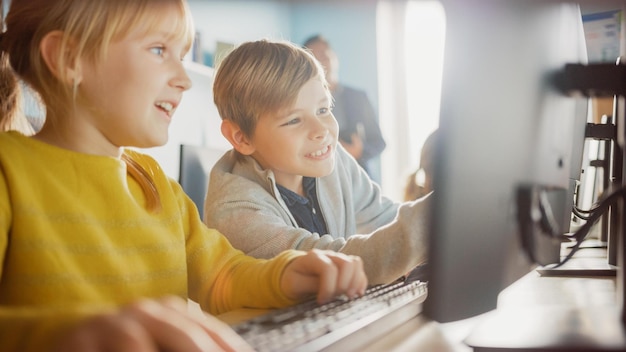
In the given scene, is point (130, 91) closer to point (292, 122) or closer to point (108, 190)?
point (108, 190)

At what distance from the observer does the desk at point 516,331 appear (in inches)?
15.2

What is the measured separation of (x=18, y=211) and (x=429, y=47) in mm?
1984

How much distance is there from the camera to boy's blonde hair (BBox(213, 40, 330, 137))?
788 millimetres

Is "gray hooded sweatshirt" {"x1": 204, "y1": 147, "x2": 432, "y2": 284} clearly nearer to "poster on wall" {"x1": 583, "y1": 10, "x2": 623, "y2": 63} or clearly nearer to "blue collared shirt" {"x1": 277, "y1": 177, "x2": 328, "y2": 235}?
"blue collared shirt" {"x1": 277, "y1": 177, "x2": 328, "y2": 235}

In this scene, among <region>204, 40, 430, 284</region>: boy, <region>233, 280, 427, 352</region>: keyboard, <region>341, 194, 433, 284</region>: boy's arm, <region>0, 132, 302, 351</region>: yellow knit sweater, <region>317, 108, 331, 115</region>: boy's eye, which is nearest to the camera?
<region>233, 280, 427, 352</region>: keyboard

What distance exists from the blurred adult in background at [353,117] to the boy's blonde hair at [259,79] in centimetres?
52

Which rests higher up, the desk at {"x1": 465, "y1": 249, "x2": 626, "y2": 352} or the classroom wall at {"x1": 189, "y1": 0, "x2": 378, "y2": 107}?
the classroom wall at {"x1": 189, "y1": 0, "x2": 378, "y2": 107}

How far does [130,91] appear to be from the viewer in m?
0.55

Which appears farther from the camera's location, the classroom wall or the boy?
the classroom wall

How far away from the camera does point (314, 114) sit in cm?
81

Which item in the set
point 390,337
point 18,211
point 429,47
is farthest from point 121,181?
point 429,47

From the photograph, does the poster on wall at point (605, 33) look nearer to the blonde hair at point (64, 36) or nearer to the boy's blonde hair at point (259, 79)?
the boy's blonde hair at point (259, 79)

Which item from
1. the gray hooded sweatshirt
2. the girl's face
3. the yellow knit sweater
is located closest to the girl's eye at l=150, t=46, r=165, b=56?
the girl's face

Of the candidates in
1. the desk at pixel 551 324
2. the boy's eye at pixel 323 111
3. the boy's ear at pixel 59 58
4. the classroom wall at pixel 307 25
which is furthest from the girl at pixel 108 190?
the classroom wall at pixel 307 25
